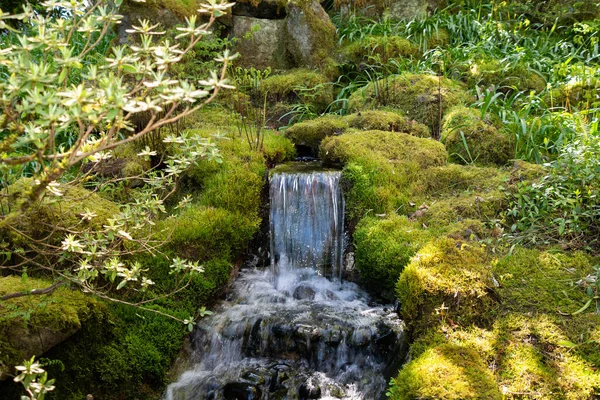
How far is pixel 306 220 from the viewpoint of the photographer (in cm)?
552

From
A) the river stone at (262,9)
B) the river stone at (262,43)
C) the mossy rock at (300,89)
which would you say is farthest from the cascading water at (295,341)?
the river stone at (262,9)

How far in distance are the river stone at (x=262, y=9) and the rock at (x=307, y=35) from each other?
436 millimetres

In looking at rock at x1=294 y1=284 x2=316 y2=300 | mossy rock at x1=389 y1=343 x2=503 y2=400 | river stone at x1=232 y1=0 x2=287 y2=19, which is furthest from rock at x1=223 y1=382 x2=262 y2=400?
river stone at x1=232 y1=0 x2=287 y2=19

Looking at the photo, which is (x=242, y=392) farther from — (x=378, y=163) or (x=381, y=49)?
(x=381, y=49)

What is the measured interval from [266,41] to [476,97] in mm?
4440

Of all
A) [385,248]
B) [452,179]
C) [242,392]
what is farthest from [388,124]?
[242,392]

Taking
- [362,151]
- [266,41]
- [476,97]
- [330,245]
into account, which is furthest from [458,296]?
[266,41]

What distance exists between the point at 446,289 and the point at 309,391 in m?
1.38

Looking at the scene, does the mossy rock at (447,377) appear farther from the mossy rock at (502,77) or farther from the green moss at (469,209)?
the mossy rock at (502,77)

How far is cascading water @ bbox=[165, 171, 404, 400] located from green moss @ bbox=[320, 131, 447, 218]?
72 centimetres

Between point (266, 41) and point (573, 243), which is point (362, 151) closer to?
point (573, 243)

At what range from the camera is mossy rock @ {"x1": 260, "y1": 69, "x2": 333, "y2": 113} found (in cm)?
849

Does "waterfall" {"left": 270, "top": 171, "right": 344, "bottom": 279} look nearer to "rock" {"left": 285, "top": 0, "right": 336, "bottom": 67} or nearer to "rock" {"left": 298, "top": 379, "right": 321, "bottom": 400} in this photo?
"rock" {"left": 298, "top": 379, "right": 321, "bottom": 400}

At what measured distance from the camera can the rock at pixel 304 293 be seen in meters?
5.00
